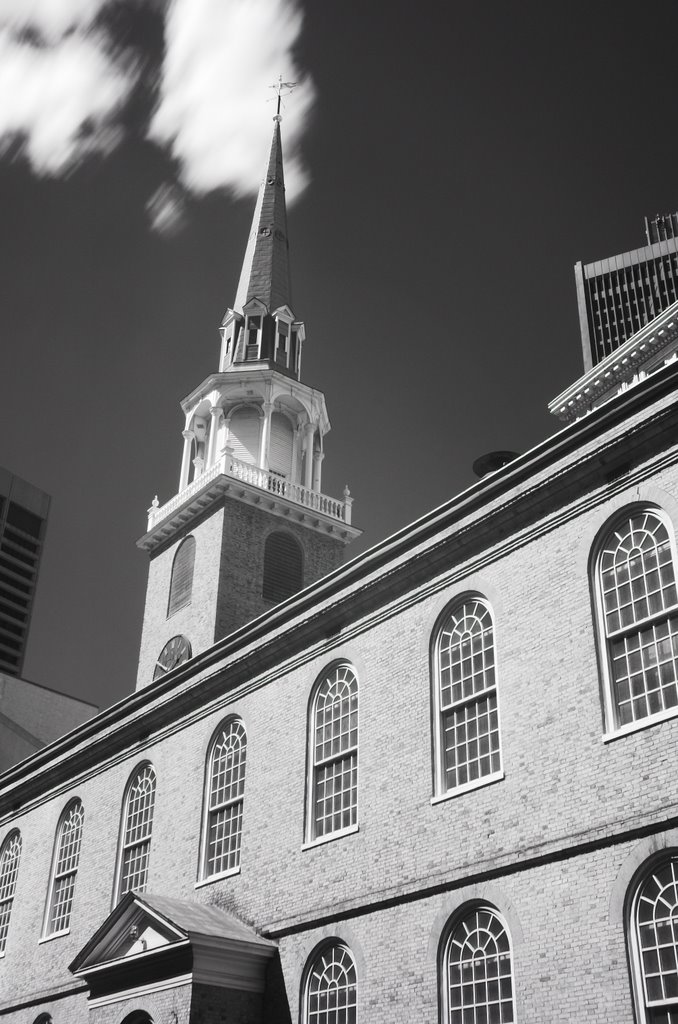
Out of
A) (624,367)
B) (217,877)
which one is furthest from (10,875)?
(624,367)

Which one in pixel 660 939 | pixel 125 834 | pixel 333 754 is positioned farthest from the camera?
pixel 125 834

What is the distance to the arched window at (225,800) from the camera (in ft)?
76.4

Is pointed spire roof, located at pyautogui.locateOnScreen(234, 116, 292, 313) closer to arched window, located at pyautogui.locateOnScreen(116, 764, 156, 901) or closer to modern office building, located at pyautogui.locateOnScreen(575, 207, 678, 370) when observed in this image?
modern office building, located at pyautogui.locateOnScreen(575, 207, 678, 370)

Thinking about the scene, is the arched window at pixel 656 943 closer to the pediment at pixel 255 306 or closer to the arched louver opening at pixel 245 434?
the arched louver opening at pixel 245 434

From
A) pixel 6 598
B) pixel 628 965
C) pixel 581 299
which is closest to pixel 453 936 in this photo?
pixel 628 965

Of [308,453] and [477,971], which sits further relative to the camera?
[308,453]

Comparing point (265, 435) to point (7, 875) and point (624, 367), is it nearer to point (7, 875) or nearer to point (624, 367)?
point (624, 367)

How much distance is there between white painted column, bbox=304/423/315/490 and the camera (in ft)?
132

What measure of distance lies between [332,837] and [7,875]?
14.6 meters

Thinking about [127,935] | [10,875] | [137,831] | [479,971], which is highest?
[10,875]

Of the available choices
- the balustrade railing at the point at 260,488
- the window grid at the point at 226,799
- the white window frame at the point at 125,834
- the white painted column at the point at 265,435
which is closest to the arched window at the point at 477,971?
the window grid at the point at 226,799

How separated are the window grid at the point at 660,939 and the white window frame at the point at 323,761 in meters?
6.27

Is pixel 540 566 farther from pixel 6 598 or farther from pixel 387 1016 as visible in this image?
pixel 6 598

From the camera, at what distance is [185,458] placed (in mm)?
40844
